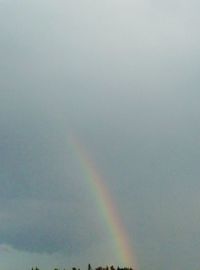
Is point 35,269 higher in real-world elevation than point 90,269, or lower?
higher

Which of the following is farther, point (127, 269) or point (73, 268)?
point (127, 269)

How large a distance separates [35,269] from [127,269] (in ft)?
291

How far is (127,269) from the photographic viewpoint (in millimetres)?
162625

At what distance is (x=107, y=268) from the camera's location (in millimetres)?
156500

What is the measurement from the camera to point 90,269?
156000 mm

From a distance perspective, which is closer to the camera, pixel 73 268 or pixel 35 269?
pixel 73 268

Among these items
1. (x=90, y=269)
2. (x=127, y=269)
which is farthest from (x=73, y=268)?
(x=127, y=269)

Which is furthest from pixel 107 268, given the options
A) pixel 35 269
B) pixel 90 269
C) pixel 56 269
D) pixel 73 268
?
pixel 35 269

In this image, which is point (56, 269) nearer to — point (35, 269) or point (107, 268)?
point (35, 269)

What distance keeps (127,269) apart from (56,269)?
68.0 metres

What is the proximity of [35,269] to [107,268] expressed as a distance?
69347mm

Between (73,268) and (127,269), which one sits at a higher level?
(73,268)

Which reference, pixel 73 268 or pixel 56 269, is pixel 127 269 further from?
pixel 56 269

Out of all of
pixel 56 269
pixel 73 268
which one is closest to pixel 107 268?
pixel 73 268
